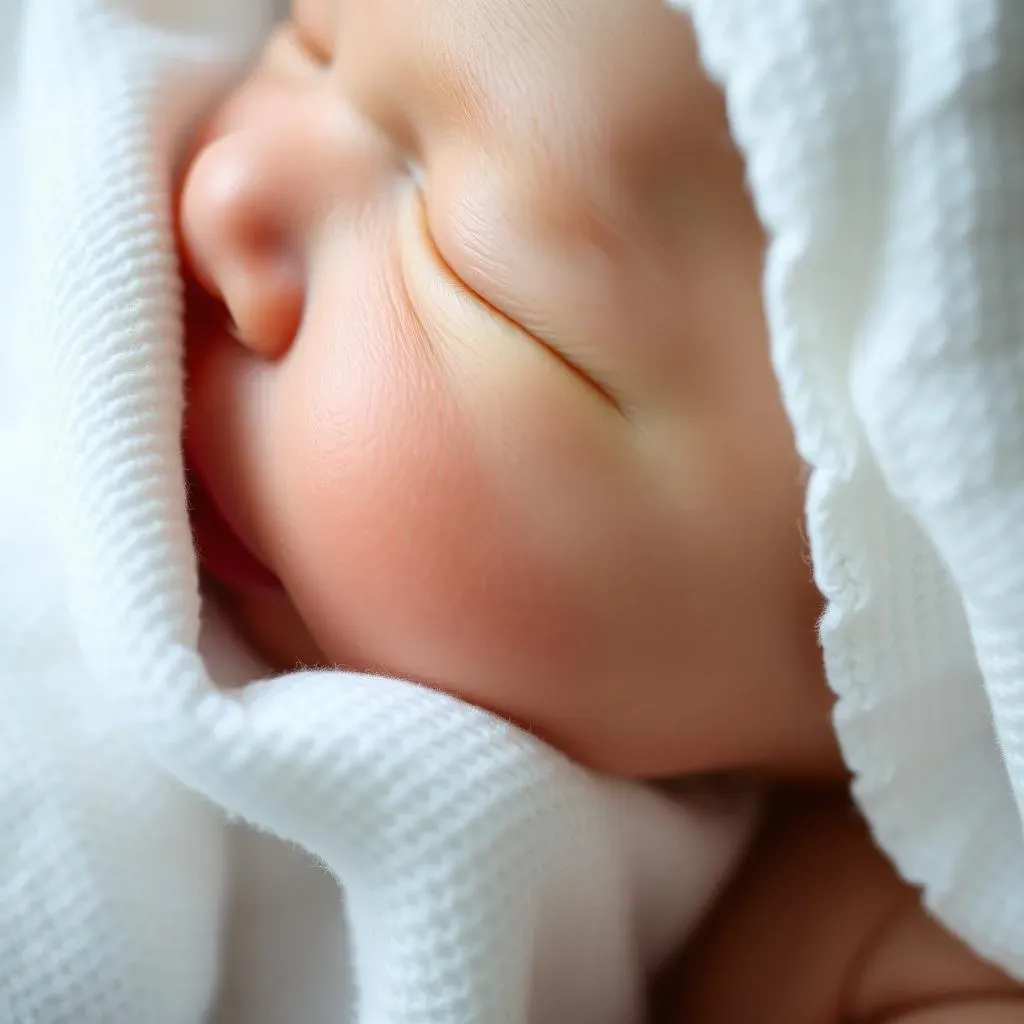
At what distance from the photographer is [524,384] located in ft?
1.82

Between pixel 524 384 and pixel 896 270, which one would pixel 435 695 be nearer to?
pixel 524 384

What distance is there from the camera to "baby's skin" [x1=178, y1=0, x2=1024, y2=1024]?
529mm

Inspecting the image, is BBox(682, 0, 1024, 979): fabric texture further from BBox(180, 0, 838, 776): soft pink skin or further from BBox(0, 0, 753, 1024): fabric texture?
BBox(0, 0, 753, 1024): fabric texture

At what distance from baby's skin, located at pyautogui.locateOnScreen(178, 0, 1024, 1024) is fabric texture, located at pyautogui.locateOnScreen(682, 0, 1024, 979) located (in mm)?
41

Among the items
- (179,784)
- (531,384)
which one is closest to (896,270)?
(531,384)

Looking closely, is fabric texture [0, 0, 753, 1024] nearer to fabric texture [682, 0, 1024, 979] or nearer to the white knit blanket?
the white knit blanket

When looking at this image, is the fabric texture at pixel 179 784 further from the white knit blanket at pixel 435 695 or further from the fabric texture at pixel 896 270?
the fabric texture at pixel 896 270

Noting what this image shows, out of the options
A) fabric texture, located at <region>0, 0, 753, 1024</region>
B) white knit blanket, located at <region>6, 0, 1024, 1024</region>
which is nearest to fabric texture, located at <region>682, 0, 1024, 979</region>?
white knit blanket, located at <region>6, 0, 1024, 1024</region>

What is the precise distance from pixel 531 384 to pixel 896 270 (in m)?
0.17

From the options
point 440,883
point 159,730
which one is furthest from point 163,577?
point 440,883

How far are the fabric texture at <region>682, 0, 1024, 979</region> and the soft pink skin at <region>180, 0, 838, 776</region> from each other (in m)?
0.04

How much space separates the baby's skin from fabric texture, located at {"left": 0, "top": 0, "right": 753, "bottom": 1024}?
43 millimetres

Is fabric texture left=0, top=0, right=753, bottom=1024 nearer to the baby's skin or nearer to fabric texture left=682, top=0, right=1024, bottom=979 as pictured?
the baby's skin

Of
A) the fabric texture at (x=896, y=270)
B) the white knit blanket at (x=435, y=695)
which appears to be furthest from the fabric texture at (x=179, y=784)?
the fabric texture at (x=896, y=270)
